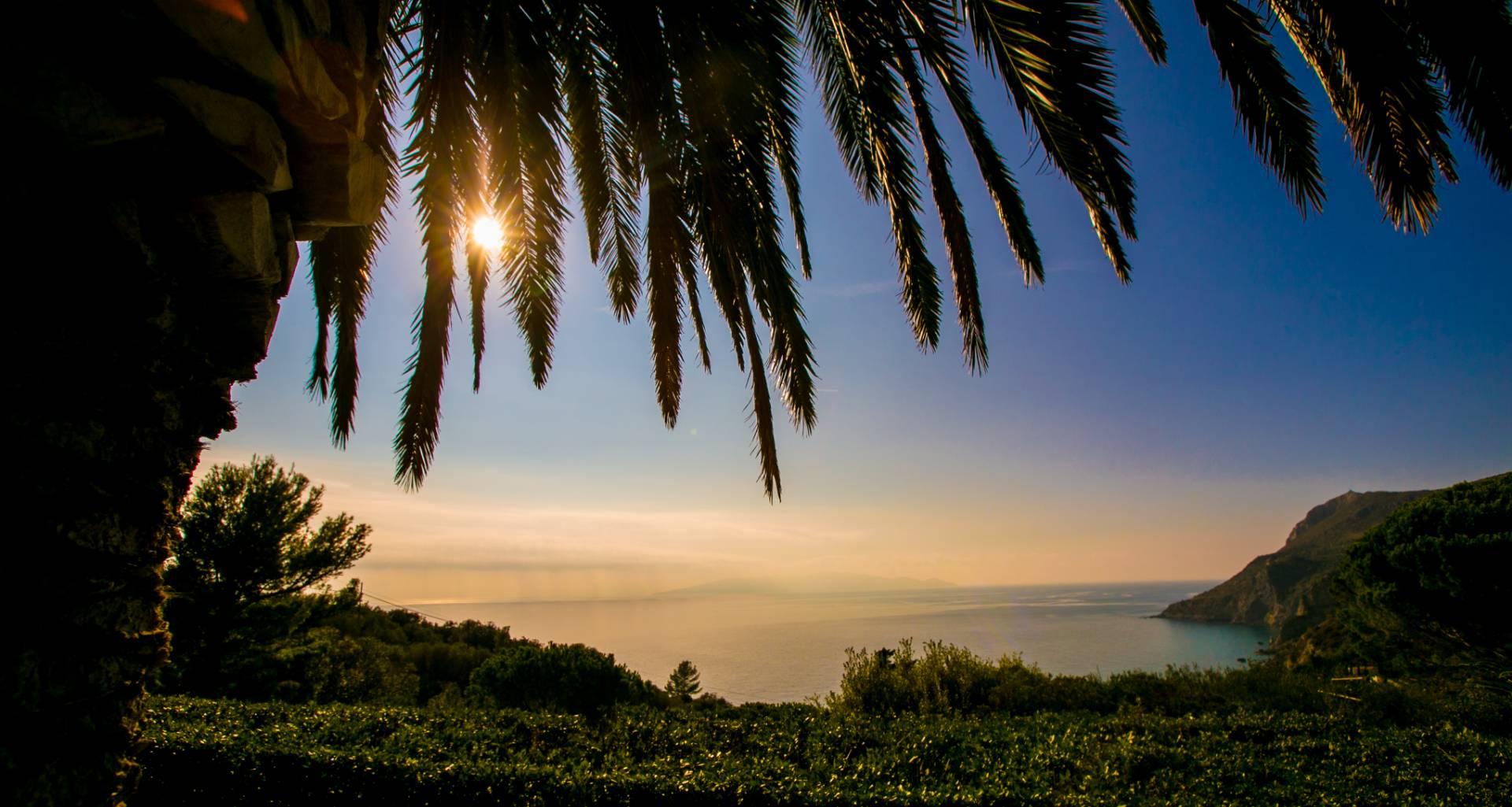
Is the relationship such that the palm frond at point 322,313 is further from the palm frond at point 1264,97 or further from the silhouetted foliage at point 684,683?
the silhouetted foliage at point 684,683

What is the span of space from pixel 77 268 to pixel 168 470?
61 cm

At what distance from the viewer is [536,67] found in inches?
133

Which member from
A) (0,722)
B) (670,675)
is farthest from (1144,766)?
(670,675)

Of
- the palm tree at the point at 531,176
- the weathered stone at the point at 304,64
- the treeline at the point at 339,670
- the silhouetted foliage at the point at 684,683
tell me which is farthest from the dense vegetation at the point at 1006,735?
the silhouetted foliage at the point at 684,683

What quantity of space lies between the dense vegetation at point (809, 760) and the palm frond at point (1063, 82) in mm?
3623

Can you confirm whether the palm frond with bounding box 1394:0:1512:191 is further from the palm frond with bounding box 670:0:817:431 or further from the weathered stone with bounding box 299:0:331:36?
the weathered stone with bounding box 299:0:331:36

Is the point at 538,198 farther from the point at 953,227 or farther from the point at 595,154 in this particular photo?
the point at 953,227

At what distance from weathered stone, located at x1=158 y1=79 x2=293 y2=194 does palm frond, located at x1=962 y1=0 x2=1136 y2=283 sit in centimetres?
295

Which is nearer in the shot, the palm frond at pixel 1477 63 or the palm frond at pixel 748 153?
the palm frond at pixel 1477 63

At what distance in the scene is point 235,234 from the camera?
1.84 meters

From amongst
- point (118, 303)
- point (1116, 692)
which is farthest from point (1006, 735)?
point (118, 303)

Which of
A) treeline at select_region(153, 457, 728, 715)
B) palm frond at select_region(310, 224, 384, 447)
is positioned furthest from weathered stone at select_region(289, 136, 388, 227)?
treeline at select_region(153, 457, 728, 715)

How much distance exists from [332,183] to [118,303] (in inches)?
31.4

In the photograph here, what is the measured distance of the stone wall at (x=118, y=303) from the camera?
1396 mm
